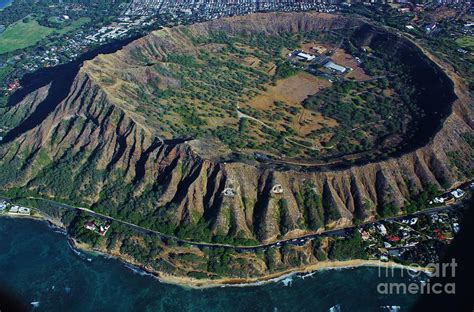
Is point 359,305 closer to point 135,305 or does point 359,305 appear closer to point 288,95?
point 135,305

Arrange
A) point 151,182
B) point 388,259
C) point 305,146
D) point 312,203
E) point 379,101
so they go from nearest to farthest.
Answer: point 388,259 → point 312,203 → point 151,182 → point 305,146 → point 379,101

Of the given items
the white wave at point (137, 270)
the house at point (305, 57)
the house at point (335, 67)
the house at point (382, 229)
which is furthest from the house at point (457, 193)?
the house at point (305, 57)

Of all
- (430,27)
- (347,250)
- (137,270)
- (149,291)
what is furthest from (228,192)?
(430,27)

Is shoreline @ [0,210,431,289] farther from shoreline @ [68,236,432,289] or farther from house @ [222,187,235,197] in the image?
house @ [222,187,235,197]

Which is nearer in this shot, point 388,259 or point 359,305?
point 359,305

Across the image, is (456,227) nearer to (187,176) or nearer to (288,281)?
(288,281)

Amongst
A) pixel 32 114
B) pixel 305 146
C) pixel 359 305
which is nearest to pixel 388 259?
pixel 359 305

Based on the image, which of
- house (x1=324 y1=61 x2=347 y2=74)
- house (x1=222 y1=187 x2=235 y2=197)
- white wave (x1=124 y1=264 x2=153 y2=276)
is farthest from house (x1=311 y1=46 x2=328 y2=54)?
white wave (x1=124 y1=264 x2=153 y2=276)
